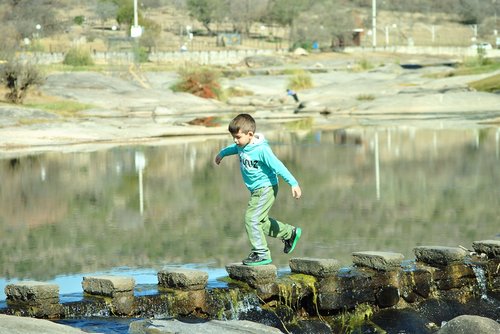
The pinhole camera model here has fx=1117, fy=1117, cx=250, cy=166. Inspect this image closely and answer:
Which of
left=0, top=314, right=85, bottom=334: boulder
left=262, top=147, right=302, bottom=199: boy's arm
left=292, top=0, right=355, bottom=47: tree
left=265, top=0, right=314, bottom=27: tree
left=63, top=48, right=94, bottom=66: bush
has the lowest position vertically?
left=0, top=314, right=85, bottom=334: boulder

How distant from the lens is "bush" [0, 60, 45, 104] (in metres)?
43.1

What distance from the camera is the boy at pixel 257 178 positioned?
10.1 m

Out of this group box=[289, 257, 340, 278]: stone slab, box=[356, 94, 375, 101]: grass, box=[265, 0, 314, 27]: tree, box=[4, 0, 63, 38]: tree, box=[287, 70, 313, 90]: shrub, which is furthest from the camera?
box=[265, 0, 314, 27]: tree

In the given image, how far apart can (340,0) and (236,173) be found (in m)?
127

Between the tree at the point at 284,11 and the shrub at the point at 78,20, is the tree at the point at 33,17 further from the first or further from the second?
the tree at the point at 284,11

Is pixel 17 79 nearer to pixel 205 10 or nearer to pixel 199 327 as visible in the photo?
pixel 199 327

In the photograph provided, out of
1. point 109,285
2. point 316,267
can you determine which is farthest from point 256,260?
point 109,285

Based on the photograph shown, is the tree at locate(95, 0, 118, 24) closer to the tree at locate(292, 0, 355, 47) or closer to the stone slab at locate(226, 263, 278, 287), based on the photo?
the tree at locate(292, 0, 355, 47)

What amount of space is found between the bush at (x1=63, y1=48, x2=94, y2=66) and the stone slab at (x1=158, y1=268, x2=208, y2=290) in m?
58.6

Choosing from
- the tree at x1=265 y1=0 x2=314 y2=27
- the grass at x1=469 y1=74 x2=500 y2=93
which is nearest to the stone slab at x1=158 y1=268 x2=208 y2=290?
the grass at x1=469 y1=74 x2=500 y2=93

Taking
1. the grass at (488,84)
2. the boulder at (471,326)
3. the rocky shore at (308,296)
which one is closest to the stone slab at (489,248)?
the rocky shore at (308,296)

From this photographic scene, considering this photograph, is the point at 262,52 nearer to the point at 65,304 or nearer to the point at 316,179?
the point at 316,179

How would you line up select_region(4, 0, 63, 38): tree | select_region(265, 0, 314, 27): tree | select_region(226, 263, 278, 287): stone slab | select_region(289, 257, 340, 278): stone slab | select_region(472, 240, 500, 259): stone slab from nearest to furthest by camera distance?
select_region(226, 263, 278, 287): stone slab → select_region(289, 257, 340, 278): stone slab → select_region(472, 240, 500, 259): stone slab → select_region(4, 0, 63, 38): tree → select_region(265, 0, 314, 27): tree

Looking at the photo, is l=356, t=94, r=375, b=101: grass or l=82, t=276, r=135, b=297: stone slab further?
l=356, t=94, r=375, b=101: grass
